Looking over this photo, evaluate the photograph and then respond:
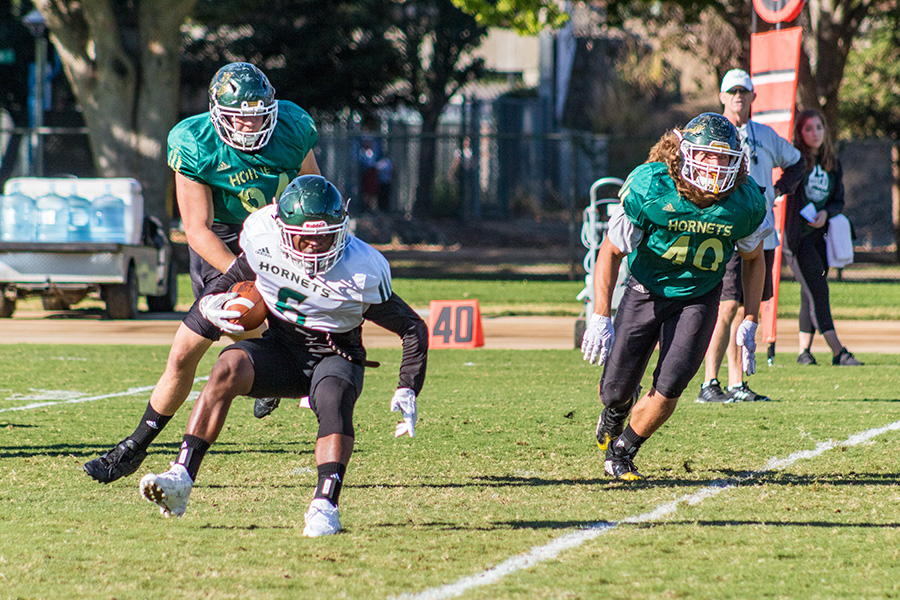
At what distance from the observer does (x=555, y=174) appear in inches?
1264

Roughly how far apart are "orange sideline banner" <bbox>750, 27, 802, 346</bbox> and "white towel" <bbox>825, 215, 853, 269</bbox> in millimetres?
813

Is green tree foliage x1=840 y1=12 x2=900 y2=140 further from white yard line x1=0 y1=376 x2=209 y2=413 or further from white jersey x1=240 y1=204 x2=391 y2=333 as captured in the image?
white jersey x1=240 y1=204 x2=391 y2=333

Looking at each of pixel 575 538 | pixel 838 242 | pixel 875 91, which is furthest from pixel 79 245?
pixel 875 91

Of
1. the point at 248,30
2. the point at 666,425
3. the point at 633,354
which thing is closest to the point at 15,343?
the point at 666,425

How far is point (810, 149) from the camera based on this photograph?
9.27m

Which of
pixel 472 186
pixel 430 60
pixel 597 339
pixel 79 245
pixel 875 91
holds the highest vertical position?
pixel 430 60

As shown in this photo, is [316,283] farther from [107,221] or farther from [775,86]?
[107,221]

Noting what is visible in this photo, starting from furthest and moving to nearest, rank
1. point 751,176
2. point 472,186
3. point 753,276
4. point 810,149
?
point 472,186, point 810,149, point 751,176, point 753,276

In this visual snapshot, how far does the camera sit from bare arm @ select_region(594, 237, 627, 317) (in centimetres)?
538

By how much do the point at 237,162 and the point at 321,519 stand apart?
2.07 meters

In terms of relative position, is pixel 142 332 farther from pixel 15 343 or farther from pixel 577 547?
pixel 577 547

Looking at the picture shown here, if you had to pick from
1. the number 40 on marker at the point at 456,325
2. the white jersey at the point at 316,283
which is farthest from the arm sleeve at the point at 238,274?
the number 40 on marker at the point at 456,325

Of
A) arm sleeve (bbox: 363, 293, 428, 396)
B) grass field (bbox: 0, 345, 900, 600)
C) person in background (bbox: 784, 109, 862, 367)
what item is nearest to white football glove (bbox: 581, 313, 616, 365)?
grass field (bbox: 0, 345, 900, 600)

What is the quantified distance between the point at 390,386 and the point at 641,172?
3.91m
